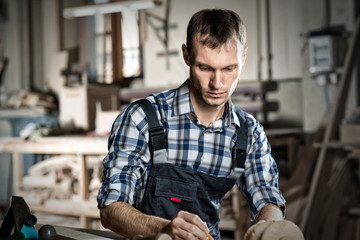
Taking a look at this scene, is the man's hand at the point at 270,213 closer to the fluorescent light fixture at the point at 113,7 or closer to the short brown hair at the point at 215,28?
the short brown hair at the point at 215,28

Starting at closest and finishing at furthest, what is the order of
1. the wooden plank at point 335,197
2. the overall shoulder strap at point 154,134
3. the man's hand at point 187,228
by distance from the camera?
the man's hand at point 187,228
the overall shoulder strap at point 154,134
the wooden plank at point 335,197

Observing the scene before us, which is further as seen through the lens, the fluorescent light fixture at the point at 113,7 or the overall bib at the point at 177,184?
the fluorescent light fixture at the point at 113,7

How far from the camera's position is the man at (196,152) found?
1.67m

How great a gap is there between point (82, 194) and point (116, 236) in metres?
3.46

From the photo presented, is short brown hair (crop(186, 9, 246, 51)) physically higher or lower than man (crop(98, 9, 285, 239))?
higher

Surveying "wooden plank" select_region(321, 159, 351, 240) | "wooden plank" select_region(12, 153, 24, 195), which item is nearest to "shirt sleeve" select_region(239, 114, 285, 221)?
"wooden plank" select_region(321, 159, 351, 240)

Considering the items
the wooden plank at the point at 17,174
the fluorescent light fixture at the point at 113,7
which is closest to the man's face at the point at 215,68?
the wooden plank at the point at 17,174

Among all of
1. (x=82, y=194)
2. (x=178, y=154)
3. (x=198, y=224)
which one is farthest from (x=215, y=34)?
(x=82, y=194)

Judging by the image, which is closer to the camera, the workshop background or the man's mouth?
Result: the man's mouth

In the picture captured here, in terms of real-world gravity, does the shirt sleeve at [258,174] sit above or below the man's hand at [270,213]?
above

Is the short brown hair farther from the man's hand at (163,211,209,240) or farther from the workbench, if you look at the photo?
the workbench

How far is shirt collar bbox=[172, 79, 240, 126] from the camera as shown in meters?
1.86

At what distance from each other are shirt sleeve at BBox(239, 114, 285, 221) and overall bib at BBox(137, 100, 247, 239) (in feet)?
0.16

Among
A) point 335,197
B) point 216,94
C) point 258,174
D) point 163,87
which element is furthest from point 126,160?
point 163,87
